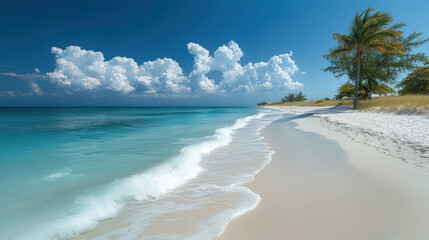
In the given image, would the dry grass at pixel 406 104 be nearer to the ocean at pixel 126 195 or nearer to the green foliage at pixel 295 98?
the ocean at pixel 126 195

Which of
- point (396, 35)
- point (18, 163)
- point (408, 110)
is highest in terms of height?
point (396, 35)

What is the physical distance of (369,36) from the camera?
62.3ft

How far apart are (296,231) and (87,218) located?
315cm

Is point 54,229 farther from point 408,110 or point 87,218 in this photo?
point 408,110

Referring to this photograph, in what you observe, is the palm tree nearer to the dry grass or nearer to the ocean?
the dry grass

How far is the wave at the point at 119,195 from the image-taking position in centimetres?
270

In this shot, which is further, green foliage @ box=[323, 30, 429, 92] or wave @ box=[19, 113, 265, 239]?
green foliage @ box=[323, 30, 429, 92]

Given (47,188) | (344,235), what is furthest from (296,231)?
(47,188)

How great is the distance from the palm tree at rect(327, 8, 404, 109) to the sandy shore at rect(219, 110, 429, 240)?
20.5 m

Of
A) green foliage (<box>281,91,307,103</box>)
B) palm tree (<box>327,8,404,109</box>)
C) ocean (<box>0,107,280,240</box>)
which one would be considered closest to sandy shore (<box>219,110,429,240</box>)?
ocean (<box>0,107,280,240</box>)

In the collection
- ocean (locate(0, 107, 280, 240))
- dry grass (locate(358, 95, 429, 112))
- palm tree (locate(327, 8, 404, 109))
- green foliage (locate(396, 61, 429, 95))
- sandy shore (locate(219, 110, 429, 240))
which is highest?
palm tree (locate(327, 8, 404, 109))

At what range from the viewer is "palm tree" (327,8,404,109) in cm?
1881

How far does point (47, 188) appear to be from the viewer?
4.10 m

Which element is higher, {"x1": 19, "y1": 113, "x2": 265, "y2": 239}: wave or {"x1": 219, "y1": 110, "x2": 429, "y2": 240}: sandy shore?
{"x1": 219, "y1": 110, "x2": 429, "y2": 240}: sandy shore
